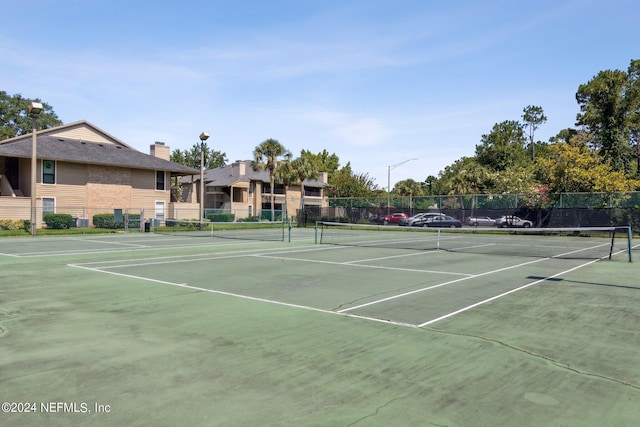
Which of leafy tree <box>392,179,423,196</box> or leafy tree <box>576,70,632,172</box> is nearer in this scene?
leafy tree <box>576,70,632,172</box>

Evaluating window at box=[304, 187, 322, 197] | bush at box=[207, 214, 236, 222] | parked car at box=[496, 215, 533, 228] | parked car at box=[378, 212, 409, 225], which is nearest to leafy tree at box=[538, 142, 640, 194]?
parked car at box=[496, 215, 533, 228]

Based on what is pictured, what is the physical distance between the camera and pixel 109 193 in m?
43.1

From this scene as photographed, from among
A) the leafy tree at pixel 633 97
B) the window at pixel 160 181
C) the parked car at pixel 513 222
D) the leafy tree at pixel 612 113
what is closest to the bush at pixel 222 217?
the window at pixel 160 181

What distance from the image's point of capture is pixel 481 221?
129 ft

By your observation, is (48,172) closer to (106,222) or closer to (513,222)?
(106,222)

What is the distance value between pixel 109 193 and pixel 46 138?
780 centimetres

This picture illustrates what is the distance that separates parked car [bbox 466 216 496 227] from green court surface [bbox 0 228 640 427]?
91.5 feet

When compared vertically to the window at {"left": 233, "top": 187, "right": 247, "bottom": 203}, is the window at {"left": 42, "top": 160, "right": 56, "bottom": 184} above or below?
above

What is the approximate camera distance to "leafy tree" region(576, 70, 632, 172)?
52719mm

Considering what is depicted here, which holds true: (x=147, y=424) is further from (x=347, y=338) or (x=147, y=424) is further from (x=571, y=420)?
(x=571, y=420)

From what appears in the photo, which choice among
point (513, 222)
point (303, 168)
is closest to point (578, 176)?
point (513, 222)

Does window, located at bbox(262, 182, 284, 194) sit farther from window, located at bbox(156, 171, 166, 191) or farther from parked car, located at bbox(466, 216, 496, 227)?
parked car, located at bbox(466, 216, 496, 227)

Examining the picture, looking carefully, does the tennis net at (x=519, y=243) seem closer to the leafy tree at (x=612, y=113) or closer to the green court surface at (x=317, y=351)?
the green court surface at (x=317, y=351)

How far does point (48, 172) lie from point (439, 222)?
3485cm
